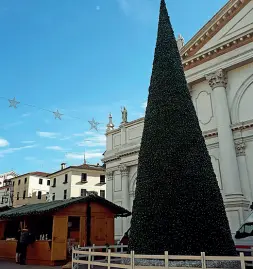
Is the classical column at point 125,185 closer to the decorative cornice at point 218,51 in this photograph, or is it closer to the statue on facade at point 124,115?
the statue on facade at point 124,115

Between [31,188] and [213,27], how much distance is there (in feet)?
141

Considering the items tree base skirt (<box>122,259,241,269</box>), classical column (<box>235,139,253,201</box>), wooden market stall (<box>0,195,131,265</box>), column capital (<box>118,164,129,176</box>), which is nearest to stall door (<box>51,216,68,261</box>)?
wooden market stall (<box>0,195,131,265</box>)

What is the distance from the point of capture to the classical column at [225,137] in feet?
58.1

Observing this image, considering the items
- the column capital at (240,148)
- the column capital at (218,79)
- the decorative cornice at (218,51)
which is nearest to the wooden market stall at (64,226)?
the column capital at (240,148)

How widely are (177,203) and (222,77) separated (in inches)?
573

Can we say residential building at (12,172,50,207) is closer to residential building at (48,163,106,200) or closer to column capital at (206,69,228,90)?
residential building at (48,163,106,200)

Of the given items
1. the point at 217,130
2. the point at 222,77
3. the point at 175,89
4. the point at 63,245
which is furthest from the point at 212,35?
the point at 63,245

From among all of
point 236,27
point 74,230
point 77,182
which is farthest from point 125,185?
point 77,182

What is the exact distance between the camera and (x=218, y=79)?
65.5ft

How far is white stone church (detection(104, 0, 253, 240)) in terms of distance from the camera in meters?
17.9

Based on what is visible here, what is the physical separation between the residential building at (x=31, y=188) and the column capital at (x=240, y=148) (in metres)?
40.9

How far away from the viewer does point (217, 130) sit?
64.1 feet

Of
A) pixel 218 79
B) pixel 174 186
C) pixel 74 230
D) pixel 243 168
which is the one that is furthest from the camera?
pixel 218 79

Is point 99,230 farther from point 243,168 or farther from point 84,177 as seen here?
point 84,177
